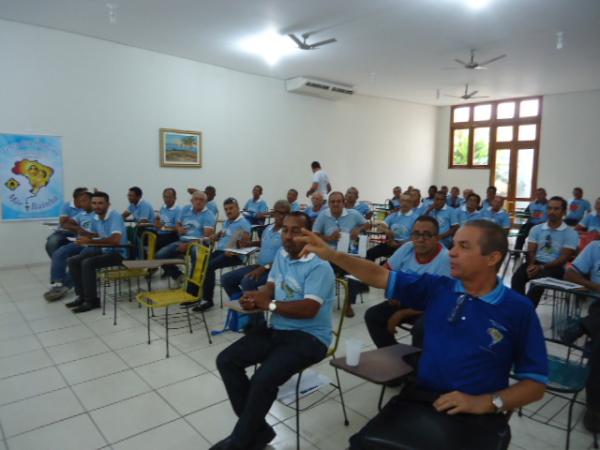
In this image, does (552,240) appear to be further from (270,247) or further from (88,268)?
(88,268)

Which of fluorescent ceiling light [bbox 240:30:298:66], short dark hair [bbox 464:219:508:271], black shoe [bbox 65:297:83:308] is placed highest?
fluorescent ceiling light [bbox 240:30:298:66]

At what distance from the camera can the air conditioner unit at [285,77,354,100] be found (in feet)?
28.8

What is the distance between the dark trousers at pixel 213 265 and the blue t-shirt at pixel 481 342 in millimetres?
2970

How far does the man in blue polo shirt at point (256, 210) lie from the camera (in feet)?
23.5

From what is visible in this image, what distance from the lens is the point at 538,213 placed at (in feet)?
23.9

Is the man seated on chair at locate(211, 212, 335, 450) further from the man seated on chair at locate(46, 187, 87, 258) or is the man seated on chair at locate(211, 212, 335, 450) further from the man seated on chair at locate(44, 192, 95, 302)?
the man seated on chair at locate(46, 187, 87, 258)

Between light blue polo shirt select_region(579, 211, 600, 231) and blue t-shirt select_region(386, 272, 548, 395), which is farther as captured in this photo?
light blue polo shirt select_region(579, 211, 600, 231)

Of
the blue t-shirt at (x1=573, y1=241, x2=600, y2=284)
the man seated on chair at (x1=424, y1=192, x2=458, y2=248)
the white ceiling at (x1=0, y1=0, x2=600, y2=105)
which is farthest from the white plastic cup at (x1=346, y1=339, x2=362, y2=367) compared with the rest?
the white ceiling at (x1=0, y1=0, x2=600, y2=105)

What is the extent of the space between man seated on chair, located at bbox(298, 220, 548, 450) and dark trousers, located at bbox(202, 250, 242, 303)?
284 cm

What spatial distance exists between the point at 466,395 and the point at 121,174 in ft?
21.8

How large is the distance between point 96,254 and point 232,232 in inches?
56.8

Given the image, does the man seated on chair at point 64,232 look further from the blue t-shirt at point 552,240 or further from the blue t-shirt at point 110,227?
the blue t-shirt at point 552,240

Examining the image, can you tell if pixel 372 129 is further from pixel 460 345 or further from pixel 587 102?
pixel 460 345

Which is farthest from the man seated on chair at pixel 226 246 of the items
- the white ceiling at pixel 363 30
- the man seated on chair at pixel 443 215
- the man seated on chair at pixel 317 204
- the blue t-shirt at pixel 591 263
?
the blue t-shirt at pixel 591 263
